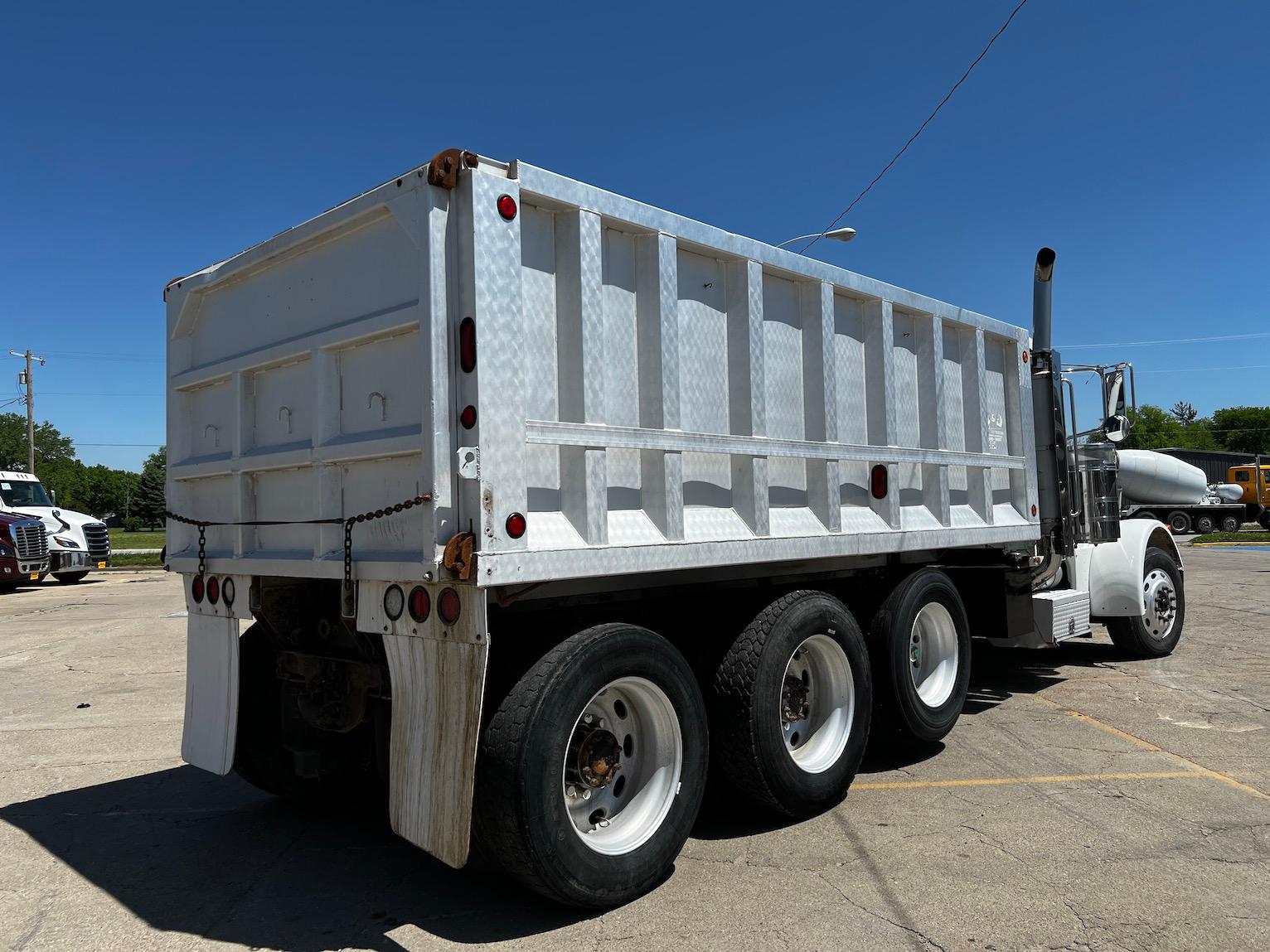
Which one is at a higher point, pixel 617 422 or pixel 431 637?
pixel 617 422

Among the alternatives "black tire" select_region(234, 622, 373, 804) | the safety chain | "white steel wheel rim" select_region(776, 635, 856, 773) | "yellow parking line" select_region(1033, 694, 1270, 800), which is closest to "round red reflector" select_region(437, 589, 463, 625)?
the safety chain

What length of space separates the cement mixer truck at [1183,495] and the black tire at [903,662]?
194 inches

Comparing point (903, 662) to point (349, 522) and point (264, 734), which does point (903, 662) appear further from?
point (264, 734)

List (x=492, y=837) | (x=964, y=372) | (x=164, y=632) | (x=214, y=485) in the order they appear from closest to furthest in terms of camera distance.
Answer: (x=492, y=837)
(x=214, y=485)
(x=964, y=372)
(x=164, y=632)

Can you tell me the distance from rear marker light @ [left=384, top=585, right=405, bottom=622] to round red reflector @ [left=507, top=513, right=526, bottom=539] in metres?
0.53

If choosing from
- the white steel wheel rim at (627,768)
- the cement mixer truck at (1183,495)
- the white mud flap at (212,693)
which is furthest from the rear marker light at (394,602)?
the cement mixer truck at (1183,495)

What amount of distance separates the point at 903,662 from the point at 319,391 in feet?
11.9

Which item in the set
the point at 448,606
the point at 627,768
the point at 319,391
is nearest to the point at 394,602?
the point at 448,606

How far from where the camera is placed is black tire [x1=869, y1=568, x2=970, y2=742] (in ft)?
17.9

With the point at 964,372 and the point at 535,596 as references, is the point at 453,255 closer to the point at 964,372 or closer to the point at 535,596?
the point at 535,596

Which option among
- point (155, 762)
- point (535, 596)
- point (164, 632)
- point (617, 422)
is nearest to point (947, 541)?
point (617, 422)

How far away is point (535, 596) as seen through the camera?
147 inches

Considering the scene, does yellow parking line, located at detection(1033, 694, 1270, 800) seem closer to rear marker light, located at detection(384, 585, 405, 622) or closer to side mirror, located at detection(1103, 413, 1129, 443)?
side mirror, located at detection(1103, 413, 1129, 443)

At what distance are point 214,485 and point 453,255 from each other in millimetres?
2189
